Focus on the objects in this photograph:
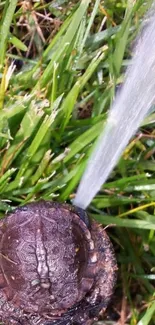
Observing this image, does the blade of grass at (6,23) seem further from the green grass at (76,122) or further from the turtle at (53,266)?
the turtle at (53,266)

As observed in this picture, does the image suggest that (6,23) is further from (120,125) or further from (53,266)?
(53,266)

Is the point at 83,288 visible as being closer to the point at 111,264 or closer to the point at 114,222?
the point at 111,264

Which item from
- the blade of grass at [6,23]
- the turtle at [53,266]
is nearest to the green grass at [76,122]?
the blade of grass at [6,23]

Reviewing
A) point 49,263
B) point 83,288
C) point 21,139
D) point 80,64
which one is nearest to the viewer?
point 49,263

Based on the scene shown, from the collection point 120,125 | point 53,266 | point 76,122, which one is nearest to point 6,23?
point 76,122

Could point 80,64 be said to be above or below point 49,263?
above

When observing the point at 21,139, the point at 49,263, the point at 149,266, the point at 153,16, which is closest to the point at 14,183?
the point at 21,139

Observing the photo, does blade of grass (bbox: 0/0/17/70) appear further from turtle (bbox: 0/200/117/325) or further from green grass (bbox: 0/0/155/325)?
turtle (bbox: 0/200/117/325)

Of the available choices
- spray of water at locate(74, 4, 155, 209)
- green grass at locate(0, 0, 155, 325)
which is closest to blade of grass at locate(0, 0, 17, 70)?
green grass at locate(0, 0, 155, 325)
